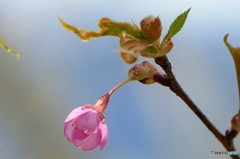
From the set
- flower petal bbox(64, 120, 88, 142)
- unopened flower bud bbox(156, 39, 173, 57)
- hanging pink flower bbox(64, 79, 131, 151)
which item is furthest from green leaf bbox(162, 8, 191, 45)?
flower petal bbox(64, 120, 88, 142)

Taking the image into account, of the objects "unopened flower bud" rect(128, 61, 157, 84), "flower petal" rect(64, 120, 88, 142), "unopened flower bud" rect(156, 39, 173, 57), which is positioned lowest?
"flower petal" rect(64, 120, 88, 142)

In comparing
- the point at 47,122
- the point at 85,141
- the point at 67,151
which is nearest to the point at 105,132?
the point at 85,141

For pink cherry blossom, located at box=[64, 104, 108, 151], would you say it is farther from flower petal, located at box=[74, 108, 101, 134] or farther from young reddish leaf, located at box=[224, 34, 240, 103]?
young reddish leaf, located at box=[224, 34, 240, 103]

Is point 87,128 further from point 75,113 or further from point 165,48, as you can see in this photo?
point 165,48

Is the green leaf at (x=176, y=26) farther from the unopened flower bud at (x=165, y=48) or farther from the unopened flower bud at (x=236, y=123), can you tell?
the unopened flower bud at (x=236, y=123)

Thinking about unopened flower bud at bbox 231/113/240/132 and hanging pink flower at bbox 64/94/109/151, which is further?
hanging pink flower at bbox 64/94/109/151

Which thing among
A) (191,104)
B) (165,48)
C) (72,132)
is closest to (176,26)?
(165,48)
